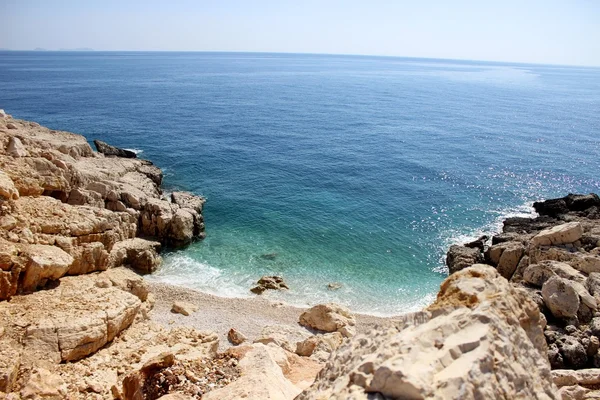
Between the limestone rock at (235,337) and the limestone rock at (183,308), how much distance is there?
4.70 metres

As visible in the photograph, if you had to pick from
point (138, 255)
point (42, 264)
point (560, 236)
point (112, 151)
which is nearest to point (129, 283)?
point (42, 264)

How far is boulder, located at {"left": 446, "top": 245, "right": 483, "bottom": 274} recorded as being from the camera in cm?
3706

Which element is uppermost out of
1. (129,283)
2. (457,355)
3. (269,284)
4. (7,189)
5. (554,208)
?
(457,355)

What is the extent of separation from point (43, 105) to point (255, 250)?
3154 inches

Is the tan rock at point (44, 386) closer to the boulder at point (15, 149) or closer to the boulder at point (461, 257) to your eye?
the boulder at point (15, 149)

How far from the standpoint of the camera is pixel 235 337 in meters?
26.5

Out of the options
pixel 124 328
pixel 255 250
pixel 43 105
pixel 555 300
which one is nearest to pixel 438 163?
pixel 255 250

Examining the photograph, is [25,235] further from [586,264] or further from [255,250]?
[586,264]

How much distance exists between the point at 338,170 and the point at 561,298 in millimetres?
41755

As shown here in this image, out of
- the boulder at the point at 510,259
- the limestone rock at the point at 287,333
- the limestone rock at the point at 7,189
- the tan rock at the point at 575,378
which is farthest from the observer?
the boulder at the point at 510,259

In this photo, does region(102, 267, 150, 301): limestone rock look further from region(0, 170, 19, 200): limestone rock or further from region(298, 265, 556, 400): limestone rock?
region(298, 265, 556, 400): limestone rock

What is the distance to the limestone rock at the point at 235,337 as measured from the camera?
26.4m

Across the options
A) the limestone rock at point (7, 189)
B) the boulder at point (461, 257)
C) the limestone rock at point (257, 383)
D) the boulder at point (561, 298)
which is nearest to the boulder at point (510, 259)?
the boulder at point (461, 257)

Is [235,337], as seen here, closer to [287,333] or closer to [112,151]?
[287,333]
